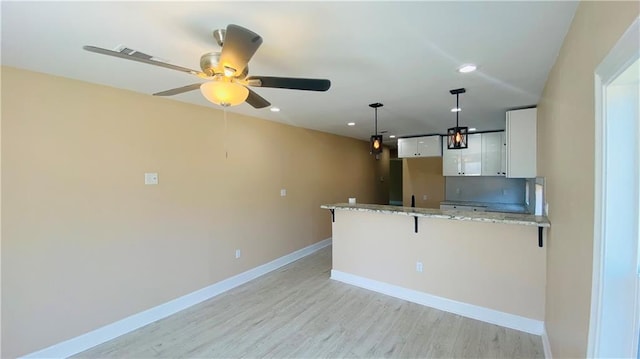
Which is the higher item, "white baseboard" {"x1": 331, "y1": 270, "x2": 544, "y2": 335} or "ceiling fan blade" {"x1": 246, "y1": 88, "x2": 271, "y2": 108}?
"ceiling fan blade" {"x1": 246, "y1": 88, "x2": 271, "y2": 108}

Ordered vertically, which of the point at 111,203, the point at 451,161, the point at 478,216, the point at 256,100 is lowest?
the point at 478,216

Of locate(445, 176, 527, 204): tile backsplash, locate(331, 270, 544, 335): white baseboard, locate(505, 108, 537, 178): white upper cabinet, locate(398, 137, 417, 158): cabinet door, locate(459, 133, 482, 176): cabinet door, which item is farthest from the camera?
locate(398, 137, 417, 158): cabinet door

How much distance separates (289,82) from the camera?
1715 millimetres

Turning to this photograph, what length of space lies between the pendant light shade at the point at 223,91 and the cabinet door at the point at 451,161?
15.9 ft

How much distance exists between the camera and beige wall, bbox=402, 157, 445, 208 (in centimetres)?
643

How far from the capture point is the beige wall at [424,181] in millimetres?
6430

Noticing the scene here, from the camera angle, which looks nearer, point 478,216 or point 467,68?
point 467,68

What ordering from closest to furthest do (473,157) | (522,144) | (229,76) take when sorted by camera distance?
(229,76) → (522,144) → (473,157)

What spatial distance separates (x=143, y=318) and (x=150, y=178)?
1459mm

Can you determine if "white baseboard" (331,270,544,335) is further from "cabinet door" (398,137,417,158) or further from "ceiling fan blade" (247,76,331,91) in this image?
"cabinet door" (398,137,417,158)

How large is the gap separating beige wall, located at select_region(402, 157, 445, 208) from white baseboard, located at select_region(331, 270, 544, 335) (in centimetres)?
340

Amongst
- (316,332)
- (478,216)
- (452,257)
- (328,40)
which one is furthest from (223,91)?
(452,257)

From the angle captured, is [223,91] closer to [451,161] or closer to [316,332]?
[316,332]

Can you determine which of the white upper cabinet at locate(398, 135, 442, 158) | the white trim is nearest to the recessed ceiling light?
the white trim
